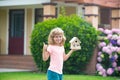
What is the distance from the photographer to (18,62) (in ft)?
61.1

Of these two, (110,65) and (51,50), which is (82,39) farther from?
(51,50)

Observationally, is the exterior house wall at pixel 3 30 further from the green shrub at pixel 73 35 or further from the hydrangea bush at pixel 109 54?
the hydrangea bush at pixel 109 54

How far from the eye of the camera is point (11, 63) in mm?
18891

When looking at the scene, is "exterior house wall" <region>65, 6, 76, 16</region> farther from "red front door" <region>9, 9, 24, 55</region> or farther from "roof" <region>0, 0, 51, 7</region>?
"red front door" <region>9, 9, 24, 55</region>

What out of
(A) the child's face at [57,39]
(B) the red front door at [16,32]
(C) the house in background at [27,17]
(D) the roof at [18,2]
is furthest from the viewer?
(B) the red front door at [16,32]

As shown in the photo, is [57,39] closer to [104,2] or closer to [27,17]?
[104,2]

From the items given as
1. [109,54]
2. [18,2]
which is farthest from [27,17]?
[109,54]

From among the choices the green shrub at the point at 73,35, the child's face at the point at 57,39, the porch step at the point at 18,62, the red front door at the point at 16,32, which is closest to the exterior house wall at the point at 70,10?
the red front door at the point at 16,32

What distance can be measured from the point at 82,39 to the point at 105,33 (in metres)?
1.23

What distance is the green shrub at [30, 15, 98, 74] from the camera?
15.0 metres

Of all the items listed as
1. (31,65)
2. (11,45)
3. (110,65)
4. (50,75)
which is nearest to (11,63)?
(31,65)

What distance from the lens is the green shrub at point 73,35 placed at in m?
15.0

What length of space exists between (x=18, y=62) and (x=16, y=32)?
342cm

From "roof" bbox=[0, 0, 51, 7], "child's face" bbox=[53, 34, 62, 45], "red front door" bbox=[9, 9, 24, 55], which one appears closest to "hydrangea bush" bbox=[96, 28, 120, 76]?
"roof" bbox=[0, 0, 51, 7]
